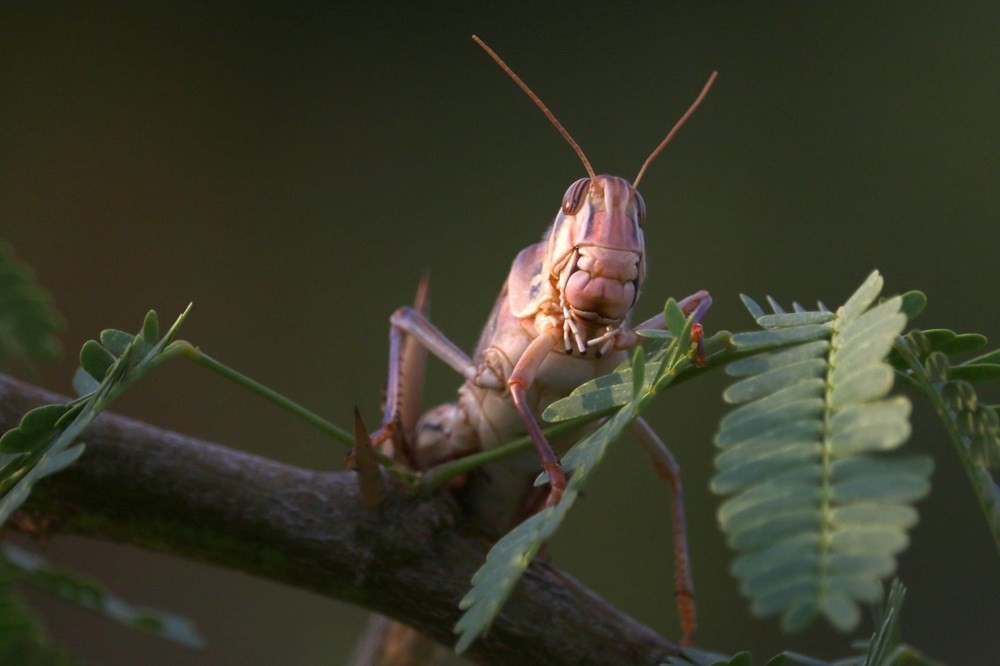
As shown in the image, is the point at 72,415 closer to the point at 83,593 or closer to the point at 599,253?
the point at 83,593

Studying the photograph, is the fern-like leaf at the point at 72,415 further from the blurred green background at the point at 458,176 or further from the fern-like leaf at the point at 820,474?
the blurred green background at the point at 458,176

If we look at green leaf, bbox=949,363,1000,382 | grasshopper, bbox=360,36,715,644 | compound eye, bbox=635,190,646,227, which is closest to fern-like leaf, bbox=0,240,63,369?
grasshopper, bbox=360,36,715,644

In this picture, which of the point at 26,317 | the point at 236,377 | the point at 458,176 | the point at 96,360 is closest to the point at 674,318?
the point at 236,377

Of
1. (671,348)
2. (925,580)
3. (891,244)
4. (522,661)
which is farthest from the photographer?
(891,244)

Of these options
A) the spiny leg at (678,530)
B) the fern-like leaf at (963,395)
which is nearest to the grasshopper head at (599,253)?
the spiny leg at (678,530)

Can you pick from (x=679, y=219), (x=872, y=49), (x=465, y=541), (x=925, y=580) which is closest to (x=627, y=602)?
(x=925, y=580)

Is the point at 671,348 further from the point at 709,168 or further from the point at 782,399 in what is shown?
the point at 709,168
